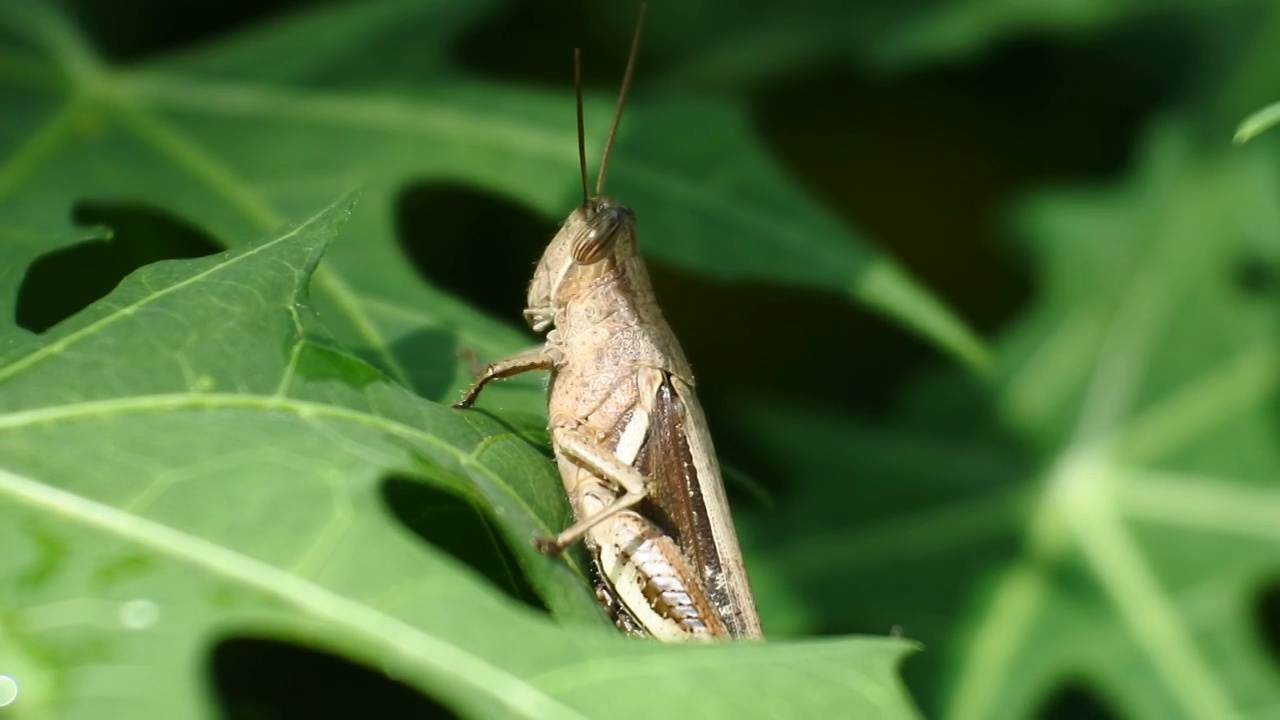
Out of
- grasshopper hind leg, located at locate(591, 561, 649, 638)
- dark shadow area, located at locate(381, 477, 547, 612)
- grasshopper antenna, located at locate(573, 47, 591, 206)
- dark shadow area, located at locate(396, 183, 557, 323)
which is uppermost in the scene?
dark shadow area, located at locate(396, 183, 557, 323)

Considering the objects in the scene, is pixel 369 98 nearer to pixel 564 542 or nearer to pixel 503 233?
pixel 503 233

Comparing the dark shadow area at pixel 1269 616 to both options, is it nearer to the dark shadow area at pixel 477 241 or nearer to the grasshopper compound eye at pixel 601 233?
the grasshopper compound eye at pixel 601 233

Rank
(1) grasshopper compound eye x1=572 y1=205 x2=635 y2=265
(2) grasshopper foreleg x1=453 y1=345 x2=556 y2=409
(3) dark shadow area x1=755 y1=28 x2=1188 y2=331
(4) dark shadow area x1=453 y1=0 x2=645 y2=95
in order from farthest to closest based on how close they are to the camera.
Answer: (3) dark shadow area x1=755 y1=28 x2=1188 y2=331 → (4) dark shadow area x1=453 y1=0 x2=645 y2=95 → (1) grasshopper compound eye x1=572 y1=205 x2=635 y2=265 → (2) grasshopper foreleg x1=453 y1=345 x2=556 y2=409

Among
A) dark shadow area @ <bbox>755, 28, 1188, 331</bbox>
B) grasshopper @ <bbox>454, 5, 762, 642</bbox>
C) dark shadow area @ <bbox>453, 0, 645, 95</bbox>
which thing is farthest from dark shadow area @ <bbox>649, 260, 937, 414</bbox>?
grasshopper @ <bbox>454, 5, 762, 642</bbox>

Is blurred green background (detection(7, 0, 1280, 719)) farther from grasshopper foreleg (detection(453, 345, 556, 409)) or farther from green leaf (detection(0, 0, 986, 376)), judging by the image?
grasshopper foreleg (detection(453, 345, 556, 409))

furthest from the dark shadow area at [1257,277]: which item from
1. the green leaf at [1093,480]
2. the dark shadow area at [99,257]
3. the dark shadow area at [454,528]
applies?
the dark shadow area at [99,257]

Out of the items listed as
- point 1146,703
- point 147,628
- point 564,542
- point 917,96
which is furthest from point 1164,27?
point 147,628
